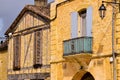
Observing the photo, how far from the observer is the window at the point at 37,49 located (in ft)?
96.1

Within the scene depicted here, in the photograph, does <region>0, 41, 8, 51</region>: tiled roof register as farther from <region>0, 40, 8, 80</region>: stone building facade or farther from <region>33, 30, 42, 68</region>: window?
<region>33, 30, 42, 68</region>: window

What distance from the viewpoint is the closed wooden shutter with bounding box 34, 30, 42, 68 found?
2930cm

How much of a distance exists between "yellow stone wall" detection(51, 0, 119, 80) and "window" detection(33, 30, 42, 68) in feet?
12.0

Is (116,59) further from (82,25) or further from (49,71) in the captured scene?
(49,71)

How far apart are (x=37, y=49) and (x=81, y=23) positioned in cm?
703

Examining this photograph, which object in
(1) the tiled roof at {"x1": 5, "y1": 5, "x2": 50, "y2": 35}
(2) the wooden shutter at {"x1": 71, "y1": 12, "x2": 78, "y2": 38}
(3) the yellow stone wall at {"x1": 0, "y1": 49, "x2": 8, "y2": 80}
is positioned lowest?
(3) the yellow stone wall at {"x1": 0, "y1": 49, "x2": 8, "y2": 80}

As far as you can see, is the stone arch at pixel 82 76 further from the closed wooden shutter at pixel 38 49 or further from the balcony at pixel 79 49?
the closed wooden shutter at pixel 38 49

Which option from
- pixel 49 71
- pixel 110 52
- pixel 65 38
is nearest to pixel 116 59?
pixel 110 52

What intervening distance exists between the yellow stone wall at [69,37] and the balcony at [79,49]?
0.87ft

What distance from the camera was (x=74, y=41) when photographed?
22.7 metres

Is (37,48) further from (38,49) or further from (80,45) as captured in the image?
(80,45)

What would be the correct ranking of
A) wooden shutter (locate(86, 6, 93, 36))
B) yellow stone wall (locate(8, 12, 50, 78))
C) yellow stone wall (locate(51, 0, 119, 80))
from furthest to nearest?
yellow stone wall (locate(8, 12, 50, 78)), wooden shutter (locate(86, 6, 93, 36)), yellow stone wall (locate(51, 0, 119, 80))

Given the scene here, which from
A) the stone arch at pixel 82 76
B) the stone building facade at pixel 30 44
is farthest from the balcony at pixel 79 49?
the stone building facade at pixel 30 44

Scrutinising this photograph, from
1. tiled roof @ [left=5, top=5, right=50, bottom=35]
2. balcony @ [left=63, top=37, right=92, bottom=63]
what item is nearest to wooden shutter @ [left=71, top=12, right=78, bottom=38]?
balcony @ [left=63, top=37, right=92, bottom=63]
